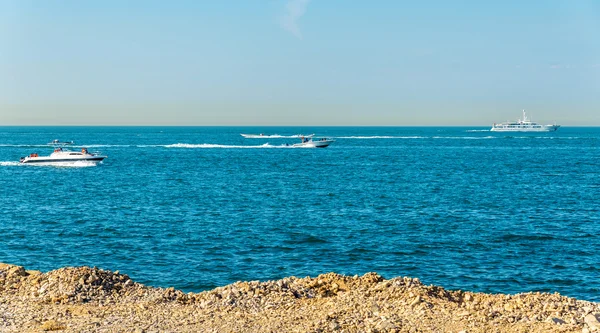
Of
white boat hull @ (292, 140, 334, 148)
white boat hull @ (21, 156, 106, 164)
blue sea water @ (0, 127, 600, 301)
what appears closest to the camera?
blue sea water @ (0, 127, 600, 301)

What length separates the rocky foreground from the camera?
14711 millimetres

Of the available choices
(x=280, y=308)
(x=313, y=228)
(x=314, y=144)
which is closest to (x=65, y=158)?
(x=313, y=228)

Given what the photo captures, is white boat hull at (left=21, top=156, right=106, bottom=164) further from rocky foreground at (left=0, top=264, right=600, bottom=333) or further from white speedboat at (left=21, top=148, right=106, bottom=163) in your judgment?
rocky foreground at (left=0, top=264, right=600, bottom=333)

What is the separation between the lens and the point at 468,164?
9956cm

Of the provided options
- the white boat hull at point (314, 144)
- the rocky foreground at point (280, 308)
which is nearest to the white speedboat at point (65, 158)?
the white boat hull at point (314, 144)

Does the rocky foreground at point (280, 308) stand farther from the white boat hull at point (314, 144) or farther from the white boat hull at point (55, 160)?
the white boat hull at point (314, 144)

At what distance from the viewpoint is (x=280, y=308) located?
16.2 metres

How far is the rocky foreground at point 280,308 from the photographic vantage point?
1471 centimetres

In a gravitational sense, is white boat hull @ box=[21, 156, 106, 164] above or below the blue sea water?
above

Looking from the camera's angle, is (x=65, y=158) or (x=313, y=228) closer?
(x=313, y=228)

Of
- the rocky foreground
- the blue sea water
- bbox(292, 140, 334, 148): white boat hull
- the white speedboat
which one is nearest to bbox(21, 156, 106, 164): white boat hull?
the white speedboat

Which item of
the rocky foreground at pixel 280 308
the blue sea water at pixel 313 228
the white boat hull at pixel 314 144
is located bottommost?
the blue sea water at pixel 313 228

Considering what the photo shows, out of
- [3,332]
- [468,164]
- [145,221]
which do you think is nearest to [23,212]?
[145,221]

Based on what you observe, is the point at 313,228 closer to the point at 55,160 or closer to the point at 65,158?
the point at 65,158
